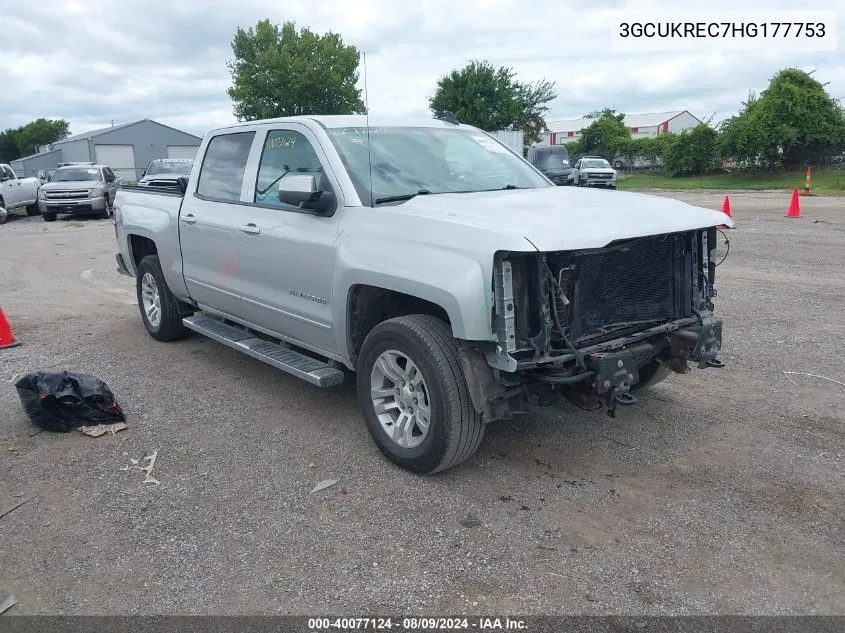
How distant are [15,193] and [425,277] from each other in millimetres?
23921

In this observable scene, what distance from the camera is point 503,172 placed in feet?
17.3

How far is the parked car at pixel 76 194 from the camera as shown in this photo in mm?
22391

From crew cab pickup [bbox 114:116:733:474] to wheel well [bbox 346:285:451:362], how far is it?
0.04ft

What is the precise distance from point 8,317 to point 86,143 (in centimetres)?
5540

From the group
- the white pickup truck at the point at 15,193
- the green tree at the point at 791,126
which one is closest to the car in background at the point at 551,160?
the green tree at the point at 791,126

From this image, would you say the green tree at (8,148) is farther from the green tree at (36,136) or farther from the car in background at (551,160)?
the car in background at (551,160)

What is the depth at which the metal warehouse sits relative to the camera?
187ft

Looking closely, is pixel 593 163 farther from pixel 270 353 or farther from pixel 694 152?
pixel 270 353

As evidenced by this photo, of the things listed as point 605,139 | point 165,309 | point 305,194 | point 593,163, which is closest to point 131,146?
point 605,139

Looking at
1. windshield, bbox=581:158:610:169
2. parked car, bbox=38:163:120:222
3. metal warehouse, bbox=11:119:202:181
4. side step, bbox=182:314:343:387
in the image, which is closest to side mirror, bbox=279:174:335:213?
side step, bbox=182:314:343:387

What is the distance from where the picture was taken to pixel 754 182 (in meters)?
34.3

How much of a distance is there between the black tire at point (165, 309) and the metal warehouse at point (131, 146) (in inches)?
2069

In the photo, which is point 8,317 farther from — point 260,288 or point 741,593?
point 741,593

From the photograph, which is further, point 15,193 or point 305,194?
point 15,193
